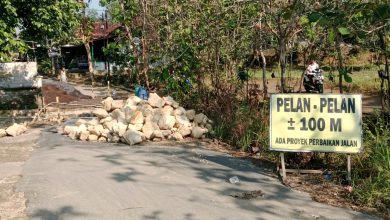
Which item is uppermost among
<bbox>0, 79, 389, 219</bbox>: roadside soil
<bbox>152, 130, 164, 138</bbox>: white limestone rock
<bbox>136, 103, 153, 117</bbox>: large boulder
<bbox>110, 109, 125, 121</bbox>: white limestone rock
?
<bbox>136, 103, 153, 117</bbox>: large boulder

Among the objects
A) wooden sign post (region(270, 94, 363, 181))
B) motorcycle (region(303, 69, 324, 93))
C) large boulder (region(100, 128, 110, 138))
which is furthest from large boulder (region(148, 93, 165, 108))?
wooden sign post (region(270, 94, 363, 181))

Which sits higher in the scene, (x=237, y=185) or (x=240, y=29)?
(x=240, y=29)

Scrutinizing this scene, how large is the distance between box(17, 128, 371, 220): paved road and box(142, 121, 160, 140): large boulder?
1.12 m

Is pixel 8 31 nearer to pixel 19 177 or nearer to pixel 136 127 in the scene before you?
pixel 136 127

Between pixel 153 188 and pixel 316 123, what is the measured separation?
2217 millimetres

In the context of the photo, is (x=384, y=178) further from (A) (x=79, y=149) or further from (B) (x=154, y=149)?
(A) (x=79, y=149)

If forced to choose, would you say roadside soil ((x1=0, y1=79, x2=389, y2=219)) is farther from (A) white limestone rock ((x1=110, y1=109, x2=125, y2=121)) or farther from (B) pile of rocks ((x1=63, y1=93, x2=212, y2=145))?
(A) white limestone rock ((x1=110, y1=109, x2=125, y2=121))

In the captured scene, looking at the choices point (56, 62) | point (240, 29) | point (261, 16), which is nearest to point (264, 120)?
point (261, 16)

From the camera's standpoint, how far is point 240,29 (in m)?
9.82

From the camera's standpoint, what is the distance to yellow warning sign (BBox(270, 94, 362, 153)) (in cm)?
564

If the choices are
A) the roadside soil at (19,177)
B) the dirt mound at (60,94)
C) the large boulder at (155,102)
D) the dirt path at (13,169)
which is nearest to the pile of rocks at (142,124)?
the large boulder at (155,102)

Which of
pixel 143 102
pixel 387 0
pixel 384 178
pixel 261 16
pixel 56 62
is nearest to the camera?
pixel 384 178

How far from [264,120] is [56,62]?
31177 millimetres

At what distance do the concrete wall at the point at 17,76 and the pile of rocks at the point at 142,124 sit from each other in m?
7.14
